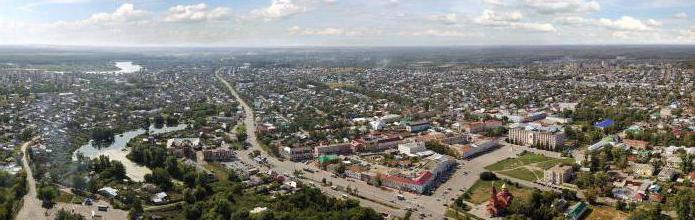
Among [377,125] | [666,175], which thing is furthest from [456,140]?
[666,175]

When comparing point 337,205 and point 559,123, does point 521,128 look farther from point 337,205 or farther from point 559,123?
point 337,205

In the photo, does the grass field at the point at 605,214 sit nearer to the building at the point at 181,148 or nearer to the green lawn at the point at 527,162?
the green lawn at the point at 527,162

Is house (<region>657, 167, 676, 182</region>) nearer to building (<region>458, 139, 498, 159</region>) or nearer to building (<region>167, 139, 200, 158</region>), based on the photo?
building (<region>458, 139, 498, 159</region>)

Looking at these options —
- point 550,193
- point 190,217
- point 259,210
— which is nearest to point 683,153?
point 550,193

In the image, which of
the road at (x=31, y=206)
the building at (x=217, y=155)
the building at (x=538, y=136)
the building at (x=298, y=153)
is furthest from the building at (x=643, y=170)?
the road at (x=31, y=206)

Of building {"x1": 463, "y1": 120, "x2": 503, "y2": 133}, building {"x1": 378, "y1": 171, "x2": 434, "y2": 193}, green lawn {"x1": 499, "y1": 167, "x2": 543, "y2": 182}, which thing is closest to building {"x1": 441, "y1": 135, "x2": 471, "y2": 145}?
building {"x1": 463, "y1": 120, "x2": 503, "y2": 133}

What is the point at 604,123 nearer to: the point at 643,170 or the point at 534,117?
the point at 534,117

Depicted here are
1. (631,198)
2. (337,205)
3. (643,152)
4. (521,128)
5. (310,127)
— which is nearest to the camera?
(337,205)
